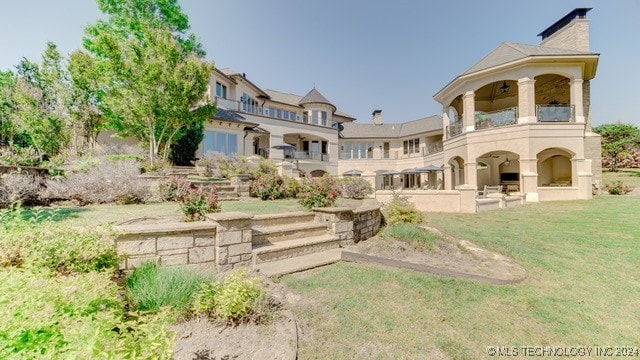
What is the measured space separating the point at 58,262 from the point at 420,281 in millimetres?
5190

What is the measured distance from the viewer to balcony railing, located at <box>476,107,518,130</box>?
57.7 ft

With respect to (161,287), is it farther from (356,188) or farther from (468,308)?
(356,188)

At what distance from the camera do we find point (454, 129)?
21.7 metres

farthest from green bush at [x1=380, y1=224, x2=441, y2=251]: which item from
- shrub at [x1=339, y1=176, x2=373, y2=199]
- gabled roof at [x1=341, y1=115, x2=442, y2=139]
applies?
gabled roof at [x1=341, y1=115, x2=442, y2=139]

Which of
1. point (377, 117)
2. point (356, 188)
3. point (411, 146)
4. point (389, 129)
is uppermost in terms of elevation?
point (377, 117)

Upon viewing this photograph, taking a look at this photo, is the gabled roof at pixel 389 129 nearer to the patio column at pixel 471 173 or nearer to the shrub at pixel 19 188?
the patio column at pixel 471 173

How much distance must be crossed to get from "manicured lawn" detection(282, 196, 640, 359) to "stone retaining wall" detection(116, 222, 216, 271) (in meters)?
1.56

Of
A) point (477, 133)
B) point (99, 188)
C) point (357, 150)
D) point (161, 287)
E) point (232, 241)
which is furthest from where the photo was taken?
point (357, 150)

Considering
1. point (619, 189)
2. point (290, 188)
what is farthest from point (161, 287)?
point (619, 189)

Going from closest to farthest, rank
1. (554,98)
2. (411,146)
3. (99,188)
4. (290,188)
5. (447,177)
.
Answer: (99,188) < (290,188) < (554,98) < (447,177) < (411,146)

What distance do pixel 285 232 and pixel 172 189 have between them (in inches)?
235

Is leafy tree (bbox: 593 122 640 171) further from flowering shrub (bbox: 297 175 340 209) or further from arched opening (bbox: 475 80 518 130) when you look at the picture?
flowering shrub (bbox: 297 175 340 209)

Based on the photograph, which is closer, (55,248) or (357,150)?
(55,248)

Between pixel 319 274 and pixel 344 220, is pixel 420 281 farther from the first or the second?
pixel 344 220
